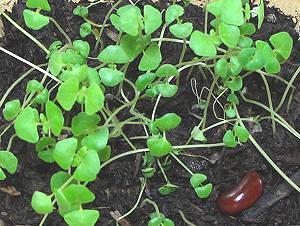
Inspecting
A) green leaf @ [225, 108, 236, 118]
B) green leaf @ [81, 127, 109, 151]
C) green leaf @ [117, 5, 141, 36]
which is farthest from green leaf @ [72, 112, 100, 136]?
green leaf @ [225, 108, 236, 118]

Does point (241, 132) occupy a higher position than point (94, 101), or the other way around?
point (94, 101)

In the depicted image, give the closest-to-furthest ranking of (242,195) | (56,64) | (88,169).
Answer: (88,169), (56,64), (242,195)

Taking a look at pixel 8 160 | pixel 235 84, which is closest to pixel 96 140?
pixel 8 160

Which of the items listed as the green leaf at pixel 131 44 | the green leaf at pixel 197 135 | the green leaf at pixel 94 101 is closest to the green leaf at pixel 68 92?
the green leaf at pixel 94 101

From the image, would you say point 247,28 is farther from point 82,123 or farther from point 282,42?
point 82,123

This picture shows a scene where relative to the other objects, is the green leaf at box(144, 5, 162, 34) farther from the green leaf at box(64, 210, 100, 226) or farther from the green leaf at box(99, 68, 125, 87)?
the green leaf at box(64, 210, 100, 226)

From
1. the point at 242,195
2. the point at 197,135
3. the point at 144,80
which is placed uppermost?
the point at 144,80
